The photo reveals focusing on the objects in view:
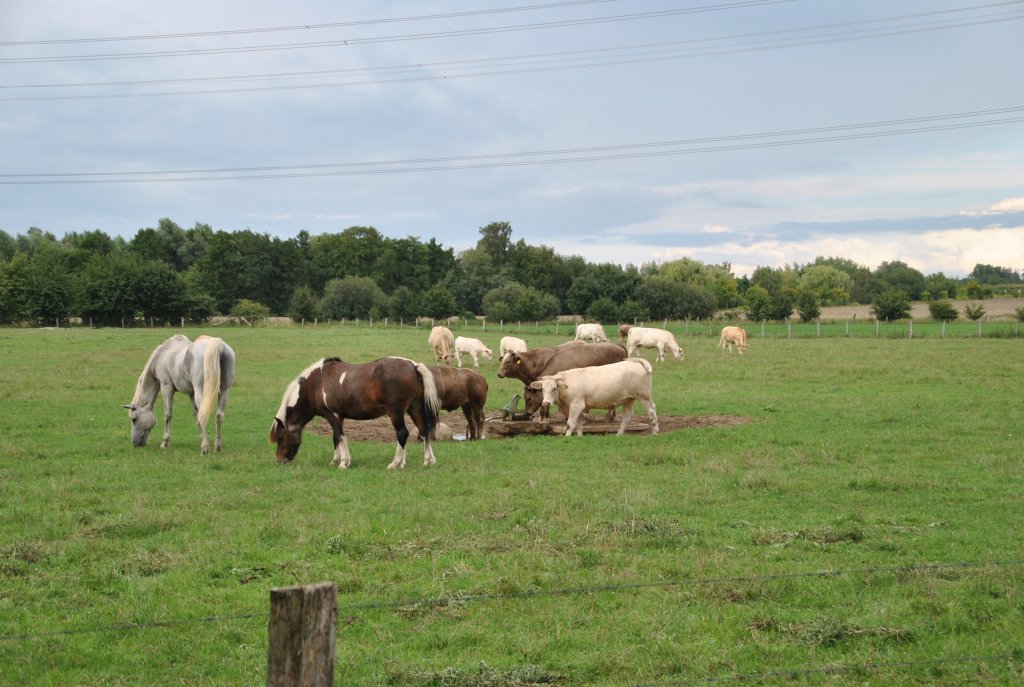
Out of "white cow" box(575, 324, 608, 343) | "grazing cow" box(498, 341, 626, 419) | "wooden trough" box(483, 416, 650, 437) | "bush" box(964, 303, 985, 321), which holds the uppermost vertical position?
"bush" box(964, 303, 985, 321)

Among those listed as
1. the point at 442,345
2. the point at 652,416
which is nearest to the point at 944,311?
the point at 442,345

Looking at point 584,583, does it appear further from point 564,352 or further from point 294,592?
point 564,352

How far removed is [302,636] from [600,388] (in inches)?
530

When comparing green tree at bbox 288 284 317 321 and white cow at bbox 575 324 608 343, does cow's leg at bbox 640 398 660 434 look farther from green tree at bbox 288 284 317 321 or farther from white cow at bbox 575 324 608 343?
green tree at bbox 288 284 317 321

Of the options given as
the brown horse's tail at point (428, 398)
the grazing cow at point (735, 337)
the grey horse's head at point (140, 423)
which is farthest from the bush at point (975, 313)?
the grey horse's head at point (140, 423)

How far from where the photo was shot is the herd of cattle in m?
13.0

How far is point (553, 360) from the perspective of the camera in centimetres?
2017

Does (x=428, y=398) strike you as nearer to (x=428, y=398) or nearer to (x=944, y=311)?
(x=428, y=398)

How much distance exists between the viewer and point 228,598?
23.1ft

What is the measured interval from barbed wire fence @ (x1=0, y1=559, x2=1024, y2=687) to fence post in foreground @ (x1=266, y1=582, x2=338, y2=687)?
137cm

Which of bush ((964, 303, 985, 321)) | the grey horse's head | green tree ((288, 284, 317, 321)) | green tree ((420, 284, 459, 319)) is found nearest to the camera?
the grey horse's head

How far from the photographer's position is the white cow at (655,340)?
34.7m

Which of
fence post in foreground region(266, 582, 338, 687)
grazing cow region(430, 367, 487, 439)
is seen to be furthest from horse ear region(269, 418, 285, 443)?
fence post in foreground region(266, 582, 338, 687)

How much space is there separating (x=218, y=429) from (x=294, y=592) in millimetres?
12030
